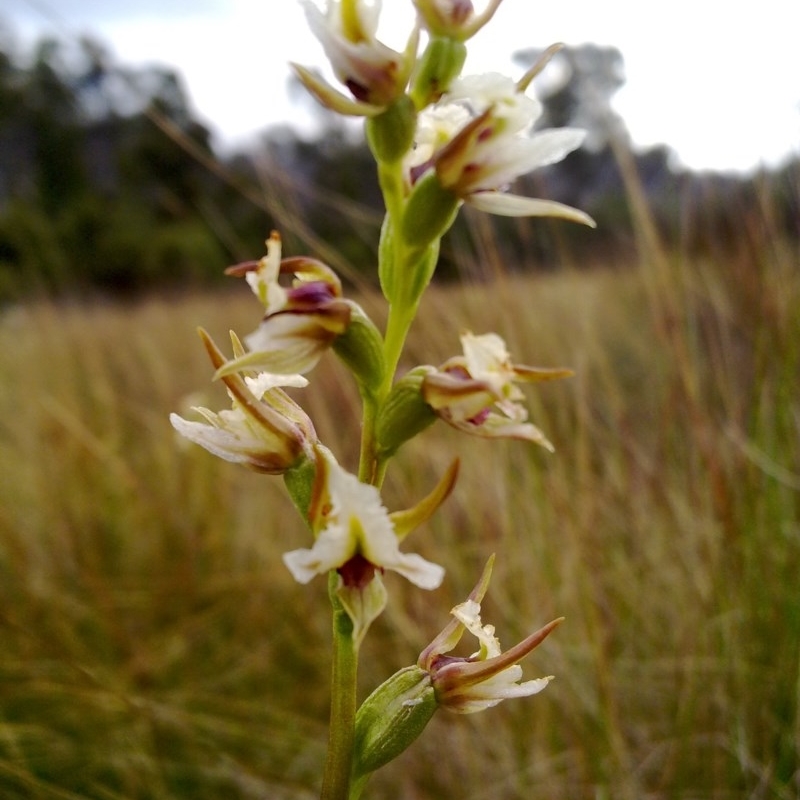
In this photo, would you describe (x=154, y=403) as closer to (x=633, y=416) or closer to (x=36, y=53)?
(x=633, y=416)

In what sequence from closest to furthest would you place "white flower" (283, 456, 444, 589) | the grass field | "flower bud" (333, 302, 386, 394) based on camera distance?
"white flower" (283, 456, 444, 589) < "flower bud" (333, 302, 386, 394) < the grass field

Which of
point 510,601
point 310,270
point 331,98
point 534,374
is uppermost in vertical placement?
point 331,98

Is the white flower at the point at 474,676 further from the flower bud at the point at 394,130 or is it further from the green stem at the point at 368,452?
the flower bud at the point at 394,130

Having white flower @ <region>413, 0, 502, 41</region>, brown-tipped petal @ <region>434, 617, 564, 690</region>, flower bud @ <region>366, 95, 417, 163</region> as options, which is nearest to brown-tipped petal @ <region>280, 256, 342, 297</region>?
flower bud @ <region>366, 95, 417, 163</region>

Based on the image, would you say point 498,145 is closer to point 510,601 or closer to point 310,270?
point 310,270

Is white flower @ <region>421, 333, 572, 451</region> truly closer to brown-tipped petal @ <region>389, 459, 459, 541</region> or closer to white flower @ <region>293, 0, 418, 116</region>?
brown-tipped petal @ <region>389, 459, 459, 541</region>

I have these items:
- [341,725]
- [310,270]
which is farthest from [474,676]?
[310,270]

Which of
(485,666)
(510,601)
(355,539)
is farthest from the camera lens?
(510,601)

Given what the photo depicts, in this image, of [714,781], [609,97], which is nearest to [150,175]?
[609,97]
